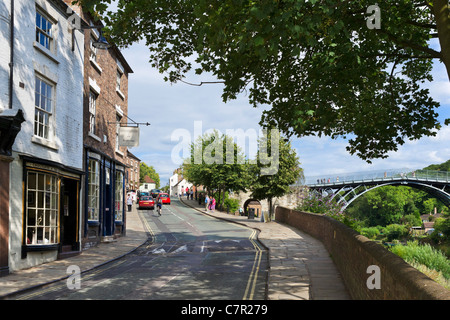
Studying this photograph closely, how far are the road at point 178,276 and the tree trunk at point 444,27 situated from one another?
234 inches

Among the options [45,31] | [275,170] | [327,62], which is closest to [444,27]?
[327,62]

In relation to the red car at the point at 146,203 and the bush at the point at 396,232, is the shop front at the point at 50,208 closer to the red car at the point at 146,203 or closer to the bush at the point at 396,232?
the red car at the point at 146,203

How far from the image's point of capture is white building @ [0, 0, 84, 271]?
12.0 m

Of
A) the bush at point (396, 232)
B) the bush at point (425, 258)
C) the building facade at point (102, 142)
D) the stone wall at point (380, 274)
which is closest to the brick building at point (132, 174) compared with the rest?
the building facade at point (102, 142)

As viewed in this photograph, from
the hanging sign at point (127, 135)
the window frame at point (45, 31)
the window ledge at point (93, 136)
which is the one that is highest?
the window frame at point (45, 31)

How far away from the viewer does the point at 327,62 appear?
1000 centimetres

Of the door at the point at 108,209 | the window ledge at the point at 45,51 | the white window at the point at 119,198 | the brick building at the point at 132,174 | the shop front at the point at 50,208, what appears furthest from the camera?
the brick building at the point at 132,174

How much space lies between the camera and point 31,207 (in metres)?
13.0

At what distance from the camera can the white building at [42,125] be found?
1197 centimetres

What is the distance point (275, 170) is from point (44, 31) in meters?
20.1

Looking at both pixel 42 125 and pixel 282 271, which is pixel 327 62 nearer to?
pixel 282 271

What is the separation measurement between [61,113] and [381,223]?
4567 inches

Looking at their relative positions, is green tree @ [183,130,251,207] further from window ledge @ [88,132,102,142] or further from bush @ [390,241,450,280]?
bush @ [390,241,450,280]
